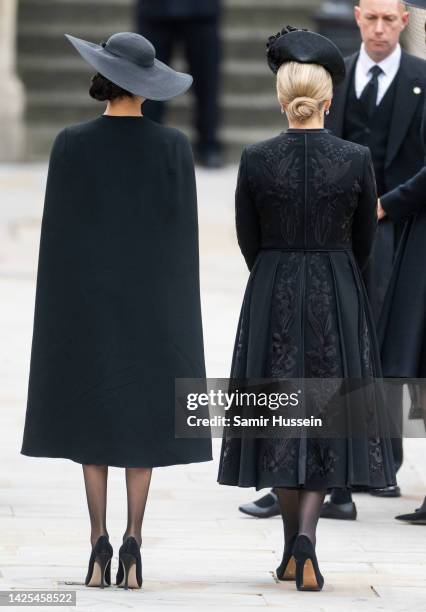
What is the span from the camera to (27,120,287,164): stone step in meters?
15.7

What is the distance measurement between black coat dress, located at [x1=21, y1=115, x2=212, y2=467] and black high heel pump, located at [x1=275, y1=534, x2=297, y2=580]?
0.45 m

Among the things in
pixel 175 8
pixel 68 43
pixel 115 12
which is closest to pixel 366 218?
pixel 175 8

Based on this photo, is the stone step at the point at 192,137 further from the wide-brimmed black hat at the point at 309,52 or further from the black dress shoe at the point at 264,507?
the wide-brimmed black hat at the point at 309,52

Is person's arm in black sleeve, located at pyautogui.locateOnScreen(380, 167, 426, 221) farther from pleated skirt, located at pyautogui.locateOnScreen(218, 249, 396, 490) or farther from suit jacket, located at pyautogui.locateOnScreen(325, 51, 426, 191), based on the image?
pleated skirt, located at pyautogui.locateOnScreen(218, 249, 396, 490)

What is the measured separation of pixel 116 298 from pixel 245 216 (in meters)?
0.53

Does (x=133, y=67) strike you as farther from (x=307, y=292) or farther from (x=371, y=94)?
(x=371, y=94)

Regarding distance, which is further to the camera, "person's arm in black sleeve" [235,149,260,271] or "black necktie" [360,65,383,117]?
"black necktie" [360,65,383,117]

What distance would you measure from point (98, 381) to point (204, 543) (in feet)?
3.60

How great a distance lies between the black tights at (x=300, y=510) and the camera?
19.1 feet

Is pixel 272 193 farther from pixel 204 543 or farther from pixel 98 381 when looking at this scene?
pixel 204 543

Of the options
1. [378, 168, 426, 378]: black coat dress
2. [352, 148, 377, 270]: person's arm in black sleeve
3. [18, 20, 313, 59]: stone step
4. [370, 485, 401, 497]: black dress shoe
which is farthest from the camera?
[18, 20, 313, 59]: stone step

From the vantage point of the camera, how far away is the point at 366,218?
235 inches

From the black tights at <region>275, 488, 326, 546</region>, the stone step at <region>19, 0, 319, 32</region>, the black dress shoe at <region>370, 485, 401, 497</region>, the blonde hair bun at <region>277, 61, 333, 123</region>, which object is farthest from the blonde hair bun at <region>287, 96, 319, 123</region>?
the stone step at <region>19, 0, 319, 32</region>

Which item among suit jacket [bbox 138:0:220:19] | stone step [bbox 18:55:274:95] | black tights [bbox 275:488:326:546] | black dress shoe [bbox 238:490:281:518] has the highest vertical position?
suit jacket [bbox 138:0:220:19]
